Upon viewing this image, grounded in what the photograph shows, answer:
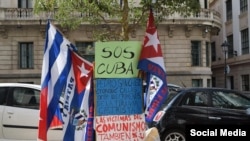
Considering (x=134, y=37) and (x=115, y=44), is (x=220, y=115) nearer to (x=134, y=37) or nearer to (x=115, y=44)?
(x=115, y=44)

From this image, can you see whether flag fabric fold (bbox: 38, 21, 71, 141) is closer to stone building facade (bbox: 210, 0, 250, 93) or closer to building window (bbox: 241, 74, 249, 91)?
stone building facade (bbox: 210, 0, 250, 93)

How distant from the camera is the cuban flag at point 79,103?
5.09 metres

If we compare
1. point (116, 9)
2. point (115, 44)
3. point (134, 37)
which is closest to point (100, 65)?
point (115, 44)

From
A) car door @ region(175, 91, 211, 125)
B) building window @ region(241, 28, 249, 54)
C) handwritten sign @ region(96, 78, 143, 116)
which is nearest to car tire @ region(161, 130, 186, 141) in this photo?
car door @ region(175, 91, 211, 125)

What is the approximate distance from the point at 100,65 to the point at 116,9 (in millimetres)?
3174

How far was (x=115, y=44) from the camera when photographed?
501 centimetres

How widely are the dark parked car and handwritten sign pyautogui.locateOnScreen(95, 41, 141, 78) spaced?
3901mm

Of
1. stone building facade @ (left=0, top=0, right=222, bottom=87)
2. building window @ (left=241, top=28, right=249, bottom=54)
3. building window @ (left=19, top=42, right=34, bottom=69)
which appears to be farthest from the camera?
building window @ (left=241, top=28, right=249, bottom=54)

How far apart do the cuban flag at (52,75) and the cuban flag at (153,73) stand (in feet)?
3.09

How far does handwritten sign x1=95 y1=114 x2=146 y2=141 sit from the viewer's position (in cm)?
501

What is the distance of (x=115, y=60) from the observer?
5.03m

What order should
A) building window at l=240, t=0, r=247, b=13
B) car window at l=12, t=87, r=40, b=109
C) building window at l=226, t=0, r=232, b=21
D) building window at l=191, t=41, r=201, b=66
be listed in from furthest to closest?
building window at l=226, t=0, r=232, b=21
building window at l=240, t=0, r=247, b=13
building window at l=191, t=41, r=201, b=66
car window at l=12, t=87, r=40, b=109

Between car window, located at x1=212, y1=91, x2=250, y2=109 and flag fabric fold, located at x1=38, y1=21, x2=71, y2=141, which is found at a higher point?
flag fabric fold, located at x1=38, y1=21, x2=71, y2=141

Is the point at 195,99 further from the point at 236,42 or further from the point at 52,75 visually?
the point at 236,42
